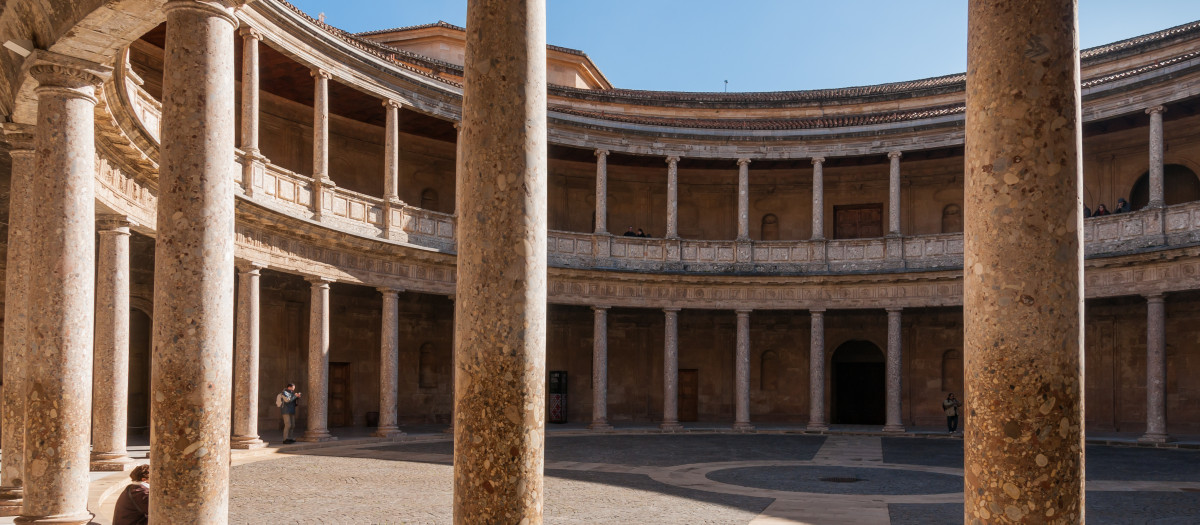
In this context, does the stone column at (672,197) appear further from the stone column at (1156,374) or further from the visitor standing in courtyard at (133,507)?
the visitor standing in courtyard at (133,507)

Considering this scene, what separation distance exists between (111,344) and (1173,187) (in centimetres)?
2691

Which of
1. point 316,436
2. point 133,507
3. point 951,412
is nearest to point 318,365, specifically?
point 316,436

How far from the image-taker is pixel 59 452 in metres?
8.85

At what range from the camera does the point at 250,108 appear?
1966cm

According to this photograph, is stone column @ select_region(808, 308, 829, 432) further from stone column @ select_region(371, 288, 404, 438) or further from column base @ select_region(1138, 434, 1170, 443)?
stone column @ select_region(371, 288, 404, 438)

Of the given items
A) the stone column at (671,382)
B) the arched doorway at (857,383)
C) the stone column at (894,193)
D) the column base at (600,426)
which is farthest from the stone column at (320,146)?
the arched doorway at (857,383)

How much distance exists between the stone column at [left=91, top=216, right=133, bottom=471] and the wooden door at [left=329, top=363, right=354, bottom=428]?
12485mm

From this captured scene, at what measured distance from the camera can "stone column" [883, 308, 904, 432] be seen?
27719 millimetres

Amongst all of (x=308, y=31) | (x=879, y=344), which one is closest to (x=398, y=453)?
(x=308, y=31)

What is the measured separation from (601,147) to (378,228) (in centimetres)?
778

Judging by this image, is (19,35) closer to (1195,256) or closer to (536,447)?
(536,447)

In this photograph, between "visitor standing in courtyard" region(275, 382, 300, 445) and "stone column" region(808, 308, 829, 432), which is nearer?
"visitor standing in courtyard" region(275, 382, 300, 445)

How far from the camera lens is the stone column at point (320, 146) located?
2164cm

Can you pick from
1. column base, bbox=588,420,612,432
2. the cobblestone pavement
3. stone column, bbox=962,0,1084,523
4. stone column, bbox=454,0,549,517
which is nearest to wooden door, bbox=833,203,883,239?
column base, bbox=588,420,612,432
